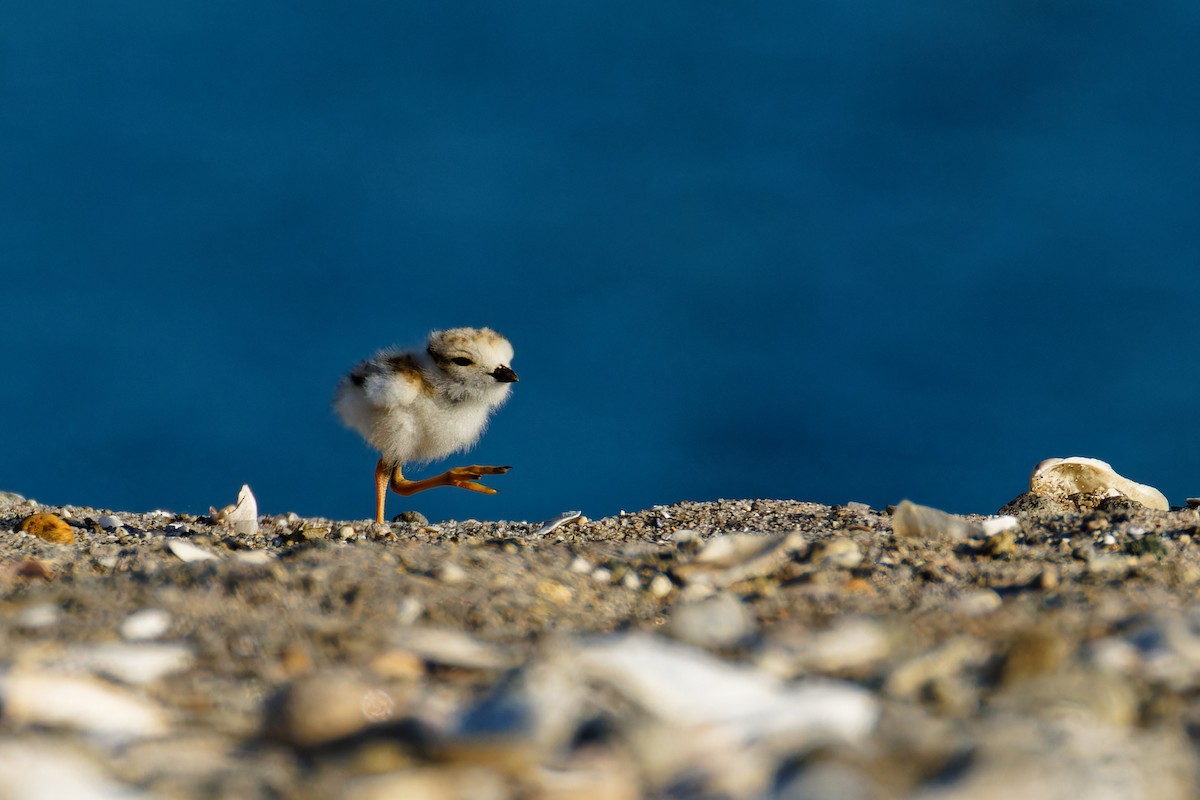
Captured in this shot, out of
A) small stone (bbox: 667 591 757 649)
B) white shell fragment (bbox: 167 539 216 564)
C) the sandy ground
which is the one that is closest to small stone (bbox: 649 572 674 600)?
the sandy ground

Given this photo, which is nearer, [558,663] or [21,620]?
[558,663]

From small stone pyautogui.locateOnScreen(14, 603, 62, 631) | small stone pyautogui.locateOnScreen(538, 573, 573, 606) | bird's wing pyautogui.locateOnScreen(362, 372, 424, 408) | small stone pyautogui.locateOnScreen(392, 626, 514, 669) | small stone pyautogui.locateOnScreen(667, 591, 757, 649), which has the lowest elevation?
small stone pyautogui.locateOnScreen(392, 626, 514, 669)

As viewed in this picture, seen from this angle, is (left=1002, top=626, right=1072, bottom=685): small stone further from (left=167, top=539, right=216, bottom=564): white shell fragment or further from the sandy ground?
(left=167, top=539, right=216, bottom=564): white shell fragment

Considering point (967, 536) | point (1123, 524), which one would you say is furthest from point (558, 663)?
point (1123, 524)

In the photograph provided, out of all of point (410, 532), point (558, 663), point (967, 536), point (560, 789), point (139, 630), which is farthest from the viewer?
point (410, 532)

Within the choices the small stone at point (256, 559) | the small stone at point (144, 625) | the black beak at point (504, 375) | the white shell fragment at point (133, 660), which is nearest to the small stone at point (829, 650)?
the white shell fragment at point (133, 660)

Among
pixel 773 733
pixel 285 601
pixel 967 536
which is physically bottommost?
pixel 773 733

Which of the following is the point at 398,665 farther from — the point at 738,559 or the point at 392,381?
the point at 392,381

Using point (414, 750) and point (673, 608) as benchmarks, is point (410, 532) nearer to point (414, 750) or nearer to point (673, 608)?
point (673, 608)
